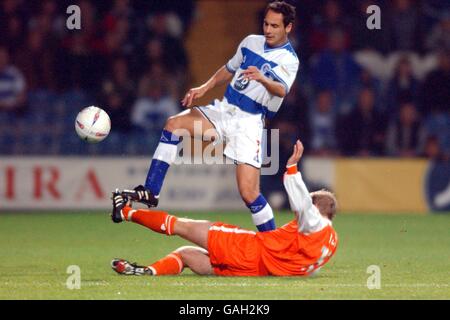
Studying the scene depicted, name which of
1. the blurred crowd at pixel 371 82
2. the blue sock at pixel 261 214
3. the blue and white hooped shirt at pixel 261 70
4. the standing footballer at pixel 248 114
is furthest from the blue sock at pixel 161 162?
the blurred crowd at pixel 371 82

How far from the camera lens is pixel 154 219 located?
8445 millimetres

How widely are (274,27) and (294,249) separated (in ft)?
6.81

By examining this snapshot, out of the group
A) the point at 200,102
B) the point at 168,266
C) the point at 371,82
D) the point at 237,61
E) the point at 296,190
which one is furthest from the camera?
the point at 200,102

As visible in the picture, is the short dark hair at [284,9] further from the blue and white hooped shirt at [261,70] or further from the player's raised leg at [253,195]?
the player's raised leg at [253,195]

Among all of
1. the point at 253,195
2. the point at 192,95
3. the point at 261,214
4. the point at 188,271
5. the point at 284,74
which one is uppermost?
the point at 284,74

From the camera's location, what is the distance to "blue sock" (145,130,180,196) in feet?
29.5

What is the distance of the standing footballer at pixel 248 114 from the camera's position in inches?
357

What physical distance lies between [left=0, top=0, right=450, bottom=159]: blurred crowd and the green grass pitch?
4.59 feet

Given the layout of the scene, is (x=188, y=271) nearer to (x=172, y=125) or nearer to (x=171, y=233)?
(x=171, y=233)

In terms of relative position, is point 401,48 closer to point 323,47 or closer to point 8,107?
point 323,47

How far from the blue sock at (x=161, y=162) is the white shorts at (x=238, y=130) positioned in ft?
1.36

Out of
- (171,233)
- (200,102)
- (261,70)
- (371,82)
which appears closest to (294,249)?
(171,233)

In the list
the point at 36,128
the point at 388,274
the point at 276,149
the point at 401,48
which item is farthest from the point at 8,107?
the point at 388,274

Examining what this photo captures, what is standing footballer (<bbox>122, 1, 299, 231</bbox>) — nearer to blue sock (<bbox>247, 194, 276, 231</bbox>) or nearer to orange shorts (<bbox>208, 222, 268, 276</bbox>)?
blue sock (<bbox>247, 194, 276, 231</bbox>)
